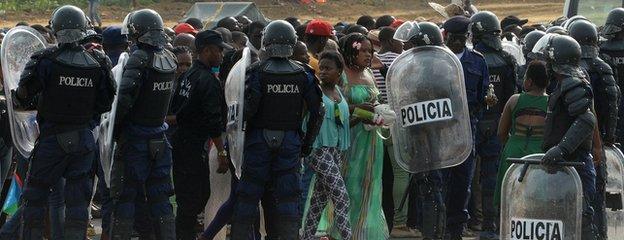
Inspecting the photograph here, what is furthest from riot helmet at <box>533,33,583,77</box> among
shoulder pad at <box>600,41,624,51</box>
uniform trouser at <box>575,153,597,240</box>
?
shoulder pad at <box>600,41,624,51</box>

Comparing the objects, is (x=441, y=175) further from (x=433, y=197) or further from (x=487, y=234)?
(x=487, y=234)

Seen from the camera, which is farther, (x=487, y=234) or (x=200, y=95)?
(x=487, y=234)

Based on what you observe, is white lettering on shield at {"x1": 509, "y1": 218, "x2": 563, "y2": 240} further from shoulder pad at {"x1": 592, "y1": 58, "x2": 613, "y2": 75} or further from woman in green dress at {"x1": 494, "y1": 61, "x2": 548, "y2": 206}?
shoulder pad at {"x1": 592, "y1": 58, "x2": 613, "y2": 75}

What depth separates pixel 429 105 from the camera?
11.1 meters

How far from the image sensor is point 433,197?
443 inches

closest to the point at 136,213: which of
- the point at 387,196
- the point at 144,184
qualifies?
the point at 144,184

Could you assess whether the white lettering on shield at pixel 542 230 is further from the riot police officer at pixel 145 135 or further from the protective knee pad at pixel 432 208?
the riot police officer at pixel 145 135

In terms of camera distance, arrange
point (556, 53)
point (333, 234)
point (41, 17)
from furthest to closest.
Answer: point (41, 17) < point (333, 234) < point (556, 53)

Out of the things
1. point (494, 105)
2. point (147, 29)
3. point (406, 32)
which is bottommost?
point (494, 105)

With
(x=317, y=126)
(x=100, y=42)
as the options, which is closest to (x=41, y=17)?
(x=100, y=42)

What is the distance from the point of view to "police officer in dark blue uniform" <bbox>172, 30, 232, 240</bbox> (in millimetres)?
10703

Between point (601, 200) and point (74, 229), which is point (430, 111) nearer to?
point (601, 200)

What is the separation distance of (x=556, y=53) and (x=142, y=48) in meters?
2.84

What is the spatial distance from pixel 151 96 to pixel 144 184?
0.62m
